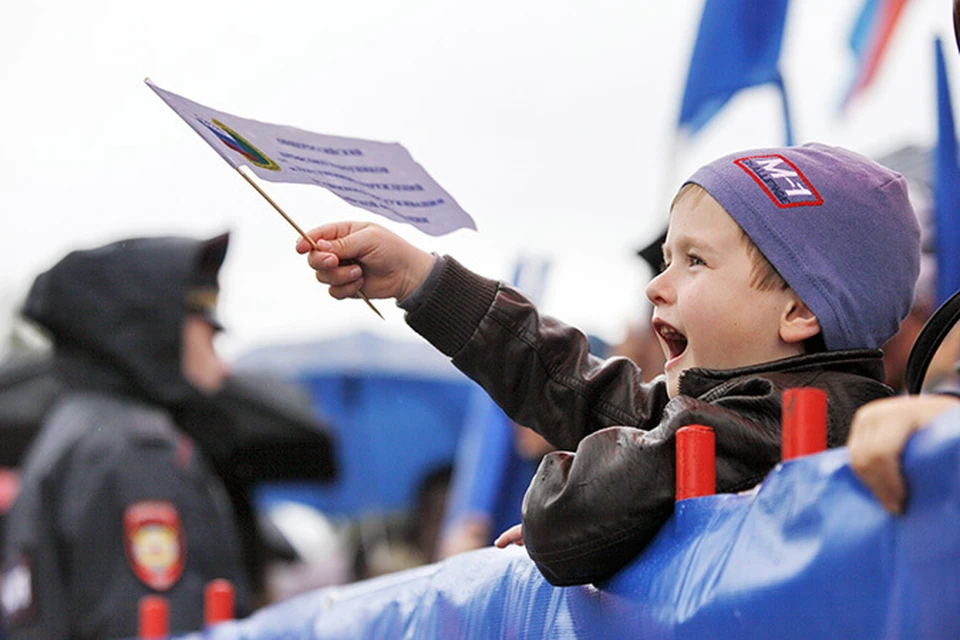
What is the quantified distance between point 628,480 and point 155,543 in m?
2.97

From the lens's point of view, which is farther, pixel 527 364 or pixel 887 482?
pixel 527 364

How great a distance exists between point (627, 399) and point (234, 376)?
698cm

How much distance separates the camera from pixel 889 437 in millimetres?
974

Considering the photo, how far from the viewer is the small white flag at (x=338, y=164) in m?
1.65

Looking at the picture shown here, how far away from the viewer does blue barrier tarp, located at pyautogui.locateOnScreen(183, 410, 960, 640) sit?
0.95 m

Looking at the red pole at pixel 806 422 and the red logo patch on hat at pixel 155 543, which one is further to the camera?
the red logo patch on hat at pixel 155 543

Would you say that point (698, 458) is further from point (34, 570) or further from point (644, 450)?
point (34, 570)

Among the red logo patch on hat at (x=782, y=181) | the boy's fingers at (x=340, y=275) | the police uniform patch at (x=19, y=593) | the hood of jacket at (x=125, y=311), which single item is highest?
the red logo patch on hat at (x=782, y=181)

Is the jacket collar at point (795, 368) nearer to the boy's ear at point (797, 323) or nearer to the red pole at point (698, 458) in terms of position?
the boy's ear at point (797, 323)

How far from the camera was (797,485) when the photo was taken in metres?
1.14

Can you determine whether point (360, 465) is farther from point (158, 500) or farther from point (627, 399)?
point (627, 399)

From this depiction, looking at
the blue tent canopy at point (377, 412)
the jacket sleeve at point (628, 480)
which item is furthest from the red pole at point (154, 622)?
the blue tent canopy at point (377, 412)

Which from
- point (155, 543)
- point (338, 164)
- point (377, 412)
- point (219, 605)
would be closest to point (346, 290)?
point (338, 164)

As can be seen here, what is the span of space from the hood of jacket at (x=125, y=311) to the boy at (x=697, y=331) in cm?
303
